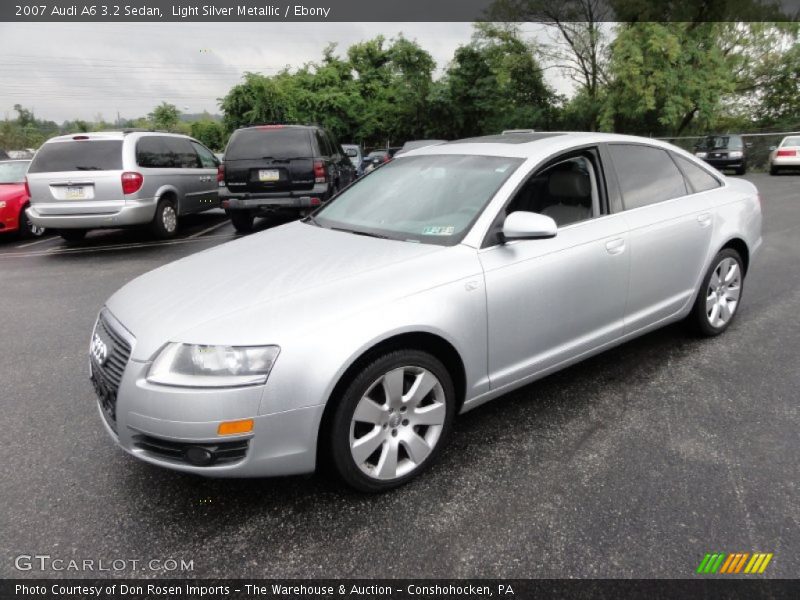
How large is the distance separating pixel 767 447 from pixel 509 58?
29.2 meters

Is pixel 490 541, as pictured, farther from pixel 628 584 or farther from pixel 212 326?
pixel 212 326

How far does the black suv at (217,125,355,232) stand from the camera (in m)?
9.00

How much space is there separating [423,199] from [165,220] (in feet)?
24.1

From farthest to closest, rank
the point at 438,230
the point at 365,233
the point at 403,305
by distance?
1. the point at 365,233
2. the point at 438,230
3. the point at 403,305

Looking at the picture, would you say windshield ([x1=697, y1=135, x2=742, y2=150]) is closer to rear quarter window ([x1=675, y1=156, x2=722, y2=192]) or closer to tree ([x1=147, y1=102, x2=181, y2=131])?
rear quarter window ([x1=675, y1=156, x2=722, y2=192])

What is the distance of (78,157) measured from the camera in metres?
8.45

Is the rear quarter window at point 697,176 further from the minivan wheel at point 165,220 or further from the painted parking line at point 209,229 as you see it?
the painted parking line at point 209,229

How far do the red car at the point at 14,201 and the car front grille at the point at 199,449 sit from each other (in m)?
9.12

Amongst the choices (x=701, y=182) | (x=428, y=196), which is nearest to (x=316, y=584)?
(x=428, y=196)

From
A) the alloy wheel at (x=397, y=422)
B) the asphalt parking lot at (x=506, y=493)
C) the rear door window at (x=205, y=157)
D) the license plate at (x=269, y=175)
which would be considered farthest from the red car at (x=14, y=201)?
the alloy wheel at (x=397, y=422)

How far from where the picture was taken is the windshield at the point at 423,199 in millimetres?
3043

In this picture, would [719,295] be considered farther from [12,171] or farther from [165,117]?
[165,117]

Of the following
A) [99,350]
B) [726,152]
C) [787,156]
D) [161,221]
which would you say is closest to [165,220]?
[161,221]

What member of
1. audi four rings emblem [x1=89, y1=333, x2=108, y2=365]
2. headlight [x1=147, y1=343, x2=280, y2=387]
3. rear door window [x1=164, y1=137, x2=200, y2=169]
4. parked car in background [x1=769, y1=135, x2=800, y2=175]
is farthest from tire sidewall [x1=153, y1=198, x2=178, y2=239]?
parked car in background [x1=769, y1=135, x2=800, y2=175]
